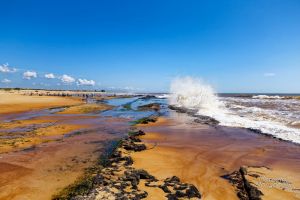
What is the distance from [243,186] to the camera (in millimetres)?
7102

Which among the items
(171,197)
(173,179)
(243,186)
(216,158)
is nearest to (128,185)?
(171,197)

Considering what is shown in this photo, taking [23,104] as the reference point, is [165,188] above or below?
below

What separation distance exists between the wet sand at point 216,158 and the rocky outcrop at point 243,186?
186mm

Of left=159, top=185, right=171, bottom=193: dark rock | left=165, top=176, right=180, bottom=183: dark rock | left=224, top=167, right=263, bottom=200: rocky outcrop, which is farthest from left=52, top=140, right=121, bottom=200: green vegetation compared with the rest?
left=224, top=167, right=263, bottom=200: rocky outcrop

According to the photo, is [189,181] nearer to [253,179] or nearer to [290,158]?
[253,179]

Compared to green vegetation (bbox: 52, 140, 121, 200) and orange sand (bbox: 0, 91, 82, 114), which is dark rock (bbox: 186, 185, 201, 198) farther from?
orange sand (bbox: 0, 91, 82, 114)

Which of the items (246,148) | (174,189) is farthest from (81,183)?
(246,148)

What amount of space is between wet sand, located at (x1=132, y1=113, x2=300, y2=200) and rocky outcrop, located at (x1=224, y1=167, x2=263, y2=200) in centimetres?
19

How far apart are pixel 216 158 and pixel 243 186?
9.85 ft

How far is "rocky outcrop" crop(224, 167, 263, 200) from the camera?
21.2 feet

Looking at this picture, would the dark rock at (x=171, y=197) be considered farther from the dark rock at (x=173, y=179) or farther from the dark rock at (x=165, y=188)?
the dark rock at (x=173, y=179)

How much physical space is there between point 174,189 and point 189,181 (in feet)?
3.14

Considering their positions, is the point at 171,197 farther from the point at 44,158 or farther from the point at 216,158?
the point at 44,158

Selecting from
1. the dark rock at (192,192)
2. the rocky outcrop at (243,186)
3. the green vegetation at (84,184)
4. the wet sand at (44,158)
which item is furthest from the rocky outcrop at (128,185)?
the rocky outcrop at (243,186)
